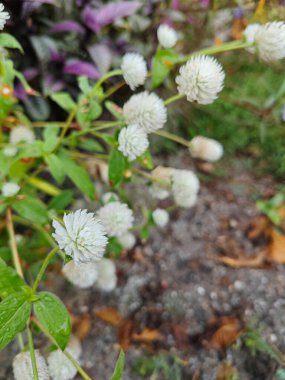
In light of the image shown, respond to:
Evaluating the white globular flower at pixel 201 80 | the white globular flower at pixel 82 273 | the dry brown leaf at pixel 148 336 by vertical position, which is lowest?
the dry brown leaf at pixel 148 336

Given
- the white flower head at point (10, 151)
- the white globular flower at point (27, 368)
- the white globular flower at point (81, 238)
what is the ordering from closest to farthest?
the white globular flower at point (81, 238) → the white globular flower at point (27, 368) → the white flower head at point (10, 151)

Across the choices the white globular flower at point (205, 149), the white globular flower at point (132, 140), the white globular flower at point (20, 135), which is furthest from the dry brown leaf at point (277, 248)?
the white globular flower at point (20, 135)

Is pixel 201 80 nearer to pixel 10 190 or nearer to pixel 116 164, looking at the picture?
pixel 116 164

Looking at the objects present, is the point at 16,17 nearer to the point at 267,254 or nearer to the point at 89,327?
the point at 89,327

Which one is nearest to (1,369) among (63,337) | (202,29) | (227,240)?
(63,337)

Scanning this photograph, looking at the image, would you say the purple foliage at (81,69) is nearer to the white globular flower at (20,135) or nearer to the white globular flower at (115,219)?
the white globular flower at (20,135)

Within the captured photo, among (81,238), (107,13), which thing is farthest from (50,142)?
(107,13)
